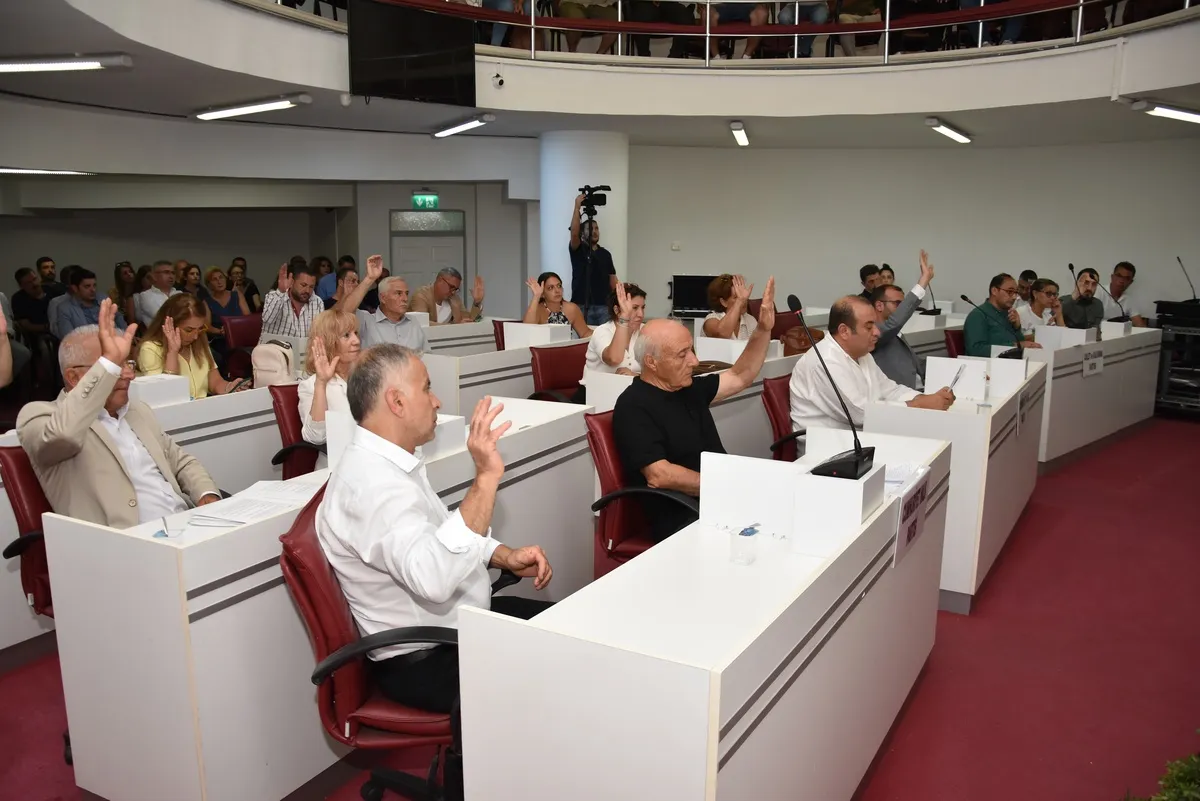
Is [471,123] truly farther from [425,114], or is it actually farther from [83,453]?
[83,453]

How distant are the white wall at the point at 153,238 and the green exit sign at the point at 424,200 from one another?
1.77m

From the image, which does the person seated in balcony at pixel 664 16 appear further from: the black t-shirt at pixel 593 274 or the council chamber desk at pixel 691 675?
the council chamber desk at pixel 691 675

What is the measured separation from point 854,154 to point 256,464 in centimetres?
925

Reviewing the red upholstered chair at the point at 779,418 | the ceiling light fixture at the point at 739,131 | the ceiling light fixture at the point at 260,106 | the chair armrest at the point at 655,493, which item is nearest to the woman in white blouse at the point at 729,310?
the red upholstered chair at the point at 779,418

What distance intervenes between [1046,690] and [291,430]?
3324 millimetres

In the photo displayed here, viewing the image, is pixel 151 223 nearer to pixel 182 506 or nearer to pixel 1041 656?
pixel 182 506

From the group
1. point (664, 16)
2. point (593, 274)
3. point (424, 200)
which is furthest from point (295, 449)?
point (424, 200)

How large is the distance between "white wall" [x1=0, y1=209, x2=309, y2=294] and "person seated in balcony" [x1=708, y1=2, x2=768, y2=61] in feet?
20.6

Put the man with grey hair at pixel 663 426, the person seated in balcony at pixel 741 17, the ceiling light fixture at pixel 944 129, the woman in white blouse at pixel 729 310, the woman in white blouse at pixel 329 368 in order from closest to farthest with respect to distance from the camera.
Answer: the man with grey hair at pixel 663 426 < the woman in white blouse at pixel 329 368 < the woman in white blouse at pixel 729 310 < the ceiling light fixture at pixel 944 129 < the person seated in balcony at pixel 741 17

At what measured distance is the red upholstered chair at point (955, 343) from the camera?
7.41 meters

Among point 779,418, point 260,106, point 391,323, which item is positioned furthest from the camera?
point 260,106

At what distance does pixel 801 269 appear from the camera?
12211 mm

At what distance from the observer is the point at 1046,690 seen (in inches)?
141

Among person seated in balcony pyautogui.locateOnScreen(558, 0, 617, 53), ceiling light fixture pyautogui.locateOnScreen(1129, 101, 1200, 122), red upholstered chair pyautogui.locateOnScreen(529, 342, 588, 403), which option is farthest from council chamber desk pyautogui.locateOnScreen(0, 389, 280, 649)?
ceiling light fixture pyautogui.locateOnScreen(1129, 101, 1200, 122)
